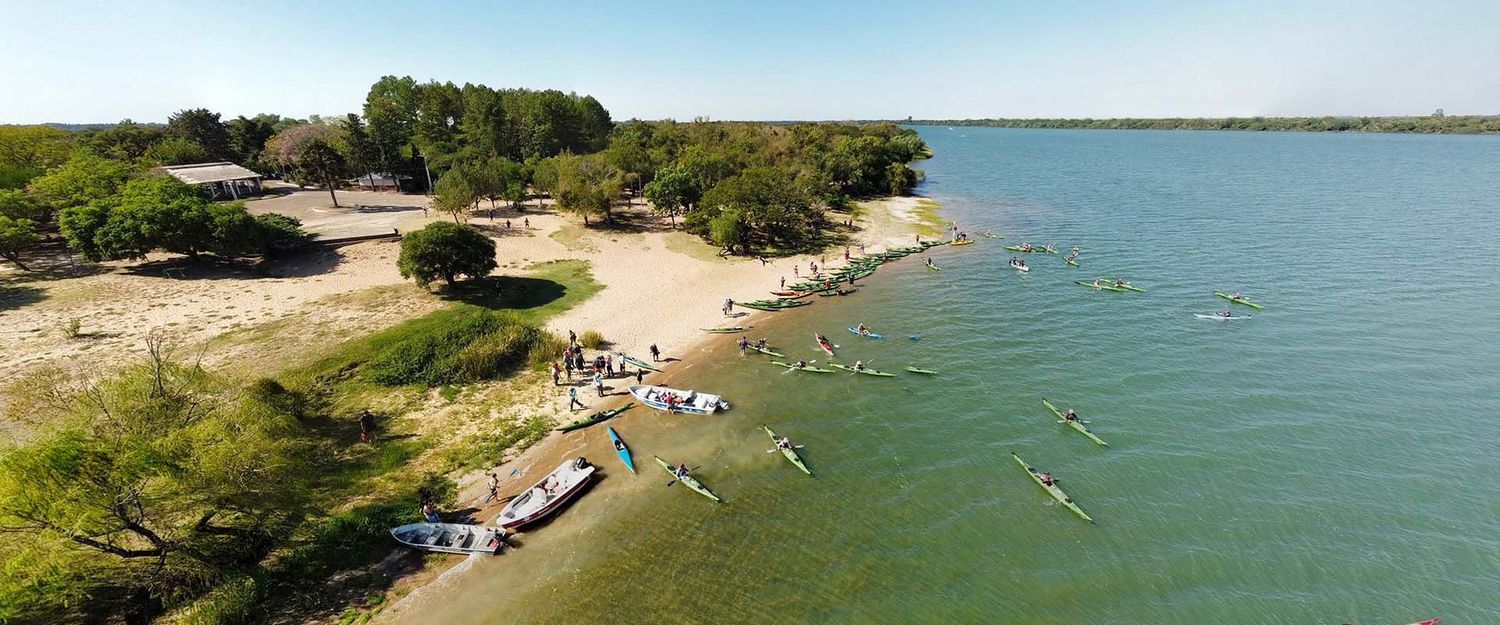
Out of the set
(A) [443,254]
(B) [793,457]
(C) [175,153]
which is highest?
(C) [175,153]

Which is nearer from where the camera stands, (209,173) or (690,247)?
(690,247)

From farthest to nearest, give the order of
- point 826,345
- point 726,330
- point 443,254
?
point 443,254
point 726,330
point 826,345

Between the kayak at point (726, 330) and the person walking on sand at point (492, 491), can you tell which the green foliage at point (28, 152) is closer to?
the person walking on sand at point (492, 491)

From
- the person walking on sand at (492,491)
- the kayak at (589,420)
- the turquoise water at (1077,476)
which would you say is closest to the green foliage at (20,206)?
the kayak at (589,420)

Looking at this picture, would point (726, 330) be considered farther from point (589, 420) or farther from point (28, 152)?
point (28, 152)

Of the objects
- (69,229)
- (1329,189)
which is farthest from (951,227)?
(69,229)

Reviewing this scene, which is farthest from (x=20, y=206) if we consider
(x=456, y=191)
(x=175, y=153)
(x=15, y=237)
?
(x=175, y=153)

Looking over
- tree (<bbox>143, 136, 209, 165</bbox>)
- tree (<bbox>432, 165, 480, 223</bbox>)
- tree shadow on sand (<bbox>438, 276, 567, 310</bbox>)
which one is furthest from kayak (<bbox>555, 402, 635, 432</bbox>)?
tree (<bbox>143, 136, 209, 165</bbox>)
